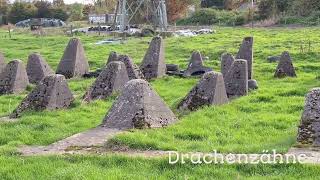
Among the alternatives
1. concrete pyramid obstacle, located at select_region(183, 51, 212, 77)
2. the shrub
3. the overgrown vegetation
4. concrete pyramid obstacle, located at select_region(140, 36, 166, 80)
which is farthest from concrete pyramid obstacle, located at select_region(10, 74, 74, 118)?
the shrub

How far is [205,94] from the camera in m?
14.5

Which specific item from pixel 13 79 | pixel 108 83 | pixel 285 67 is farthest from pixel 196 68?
pixel 13 79

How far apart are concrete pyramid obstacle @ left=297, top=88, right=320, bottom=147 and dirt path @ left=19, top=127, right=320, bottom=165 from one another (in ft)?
1.01

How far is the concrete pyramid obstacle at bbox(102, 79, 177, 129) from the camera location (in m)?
12.2

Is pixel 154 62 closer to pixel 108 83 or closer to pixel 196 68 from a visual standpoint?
pixel 196 68

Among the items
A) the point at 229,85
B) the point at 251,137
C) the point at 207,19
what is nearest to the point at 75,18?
the point at 207,19

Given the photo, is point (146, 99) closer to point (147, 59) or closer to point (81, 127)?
point (81, 127)

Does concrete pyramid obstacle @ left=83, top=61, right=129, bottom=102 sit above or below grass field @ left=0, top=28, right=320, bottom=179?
above

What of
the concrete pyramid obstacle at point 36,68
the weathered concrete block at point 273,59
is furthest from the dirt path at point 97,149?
the weathered concrete block at point 273,59

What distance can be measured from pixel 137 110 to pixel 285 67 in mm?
10509

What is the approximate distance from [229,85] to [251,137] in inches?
215

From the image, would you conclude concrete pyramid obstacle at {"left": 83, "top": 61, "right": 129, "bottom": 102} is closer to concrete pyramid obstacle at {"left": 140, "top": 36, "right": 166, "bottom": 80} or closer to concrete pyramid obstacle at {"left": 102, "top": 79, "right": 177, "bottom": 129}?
concrete pyramid obstacle at {"left": 102, "top": 79, "right": 177, "bottom": 129}

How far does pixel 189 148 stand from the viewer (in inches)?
416

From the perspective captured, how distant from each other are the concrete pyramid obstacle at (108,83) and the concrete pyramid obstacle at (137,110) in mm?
4343
